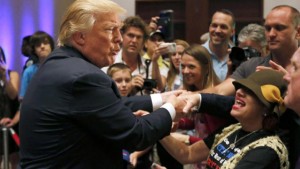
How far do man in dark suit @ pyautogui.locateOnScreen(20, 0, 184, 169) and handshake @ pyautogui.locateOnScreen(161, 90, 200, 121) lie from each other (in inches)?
7.9

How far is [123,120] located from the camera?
1.73 metres

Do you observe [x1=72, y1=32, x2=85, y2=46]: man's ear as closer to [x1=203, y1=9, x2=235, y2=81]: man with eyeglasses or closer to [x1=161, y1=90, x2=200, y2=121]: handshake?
[x1=161, y1=90, x2=200, y2=121]: handshake

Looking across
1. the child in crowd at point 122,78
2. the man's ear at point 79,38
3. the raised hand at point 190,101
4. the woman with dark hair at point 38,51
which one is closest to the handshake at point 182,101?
the raised hand at point 190,101

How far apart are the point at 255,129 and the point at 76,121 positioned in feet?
2.48

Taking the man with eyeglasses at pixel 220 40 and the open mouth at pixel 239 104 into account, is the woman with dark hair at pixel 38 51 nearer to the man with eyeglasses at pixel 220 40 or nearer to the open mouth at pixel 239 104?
the man with eyeglasses at pixel 220 40

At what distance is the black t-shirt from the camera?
6.25ft

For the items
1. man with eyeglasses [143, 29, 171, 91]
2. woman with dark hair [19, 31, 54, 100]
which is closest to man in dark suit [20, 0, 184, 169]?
man with eyeglasses [143, 29, 171, 91]

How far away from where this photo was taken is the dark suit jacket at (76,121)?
170 centimetres

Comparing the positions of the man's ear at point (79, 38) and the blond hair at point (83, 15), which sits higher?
the blond hair at point (83, 15)

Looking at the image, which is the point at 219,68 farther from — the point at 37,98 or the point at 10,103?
the point at 37,98

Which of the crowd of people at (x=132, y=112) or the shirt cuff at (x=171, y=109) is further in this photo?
the shirt cuff at (x=171, y=109)

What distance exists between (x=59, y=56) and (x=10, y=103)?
2.91m

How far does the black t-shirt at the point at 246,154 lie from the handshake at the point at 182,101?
0.20m

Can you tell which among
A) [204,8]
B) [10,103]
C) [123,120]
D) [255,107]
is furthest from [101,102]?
[204,8]
